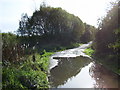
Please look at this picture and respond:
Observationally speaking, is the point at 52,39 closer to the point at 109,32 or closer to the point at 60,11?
the point at 60,11

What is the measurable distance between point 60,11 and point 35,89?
125ft

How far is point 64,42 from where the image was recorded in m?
47.0

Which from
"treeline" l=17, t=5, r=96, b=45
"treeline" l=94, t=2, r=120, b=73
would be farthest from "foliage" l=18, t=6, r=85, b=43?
"treeline" l=94, t=2, r=120, b=73

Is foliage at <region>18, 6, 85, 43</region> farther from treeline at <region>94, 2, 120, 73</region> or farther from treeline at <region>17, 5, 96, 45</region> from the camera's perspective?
treeline at <region>94, 2, 120, 73</region>

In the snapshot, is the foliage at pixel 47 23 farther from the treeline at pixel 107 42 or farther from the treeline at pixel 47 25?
the treeline at pixel 107 42

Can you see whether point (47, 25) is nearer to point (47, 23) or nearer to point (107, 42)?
point (47, 23)

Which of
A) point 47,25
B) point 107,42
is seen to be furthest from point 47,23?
point 107,42

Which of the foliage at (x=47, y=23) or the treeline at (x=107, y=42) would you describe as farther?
the foliage at (x=47, y=23)

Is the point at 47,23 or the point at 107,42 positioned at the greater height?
the point at 47,23

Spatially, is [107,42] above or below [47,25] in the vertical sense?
below

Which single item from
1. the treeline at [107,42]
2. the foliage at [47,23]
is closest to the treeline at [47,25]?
the foliage at [47,23]

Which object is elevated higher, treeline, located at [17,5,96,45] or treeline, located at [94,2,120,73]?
Result: treeline, located at [17,5,96,45]

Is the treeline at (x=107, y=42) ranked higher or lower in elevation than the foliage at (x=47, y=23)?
lower

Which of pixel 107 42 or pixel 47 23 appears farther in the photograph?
pixel 47 23
